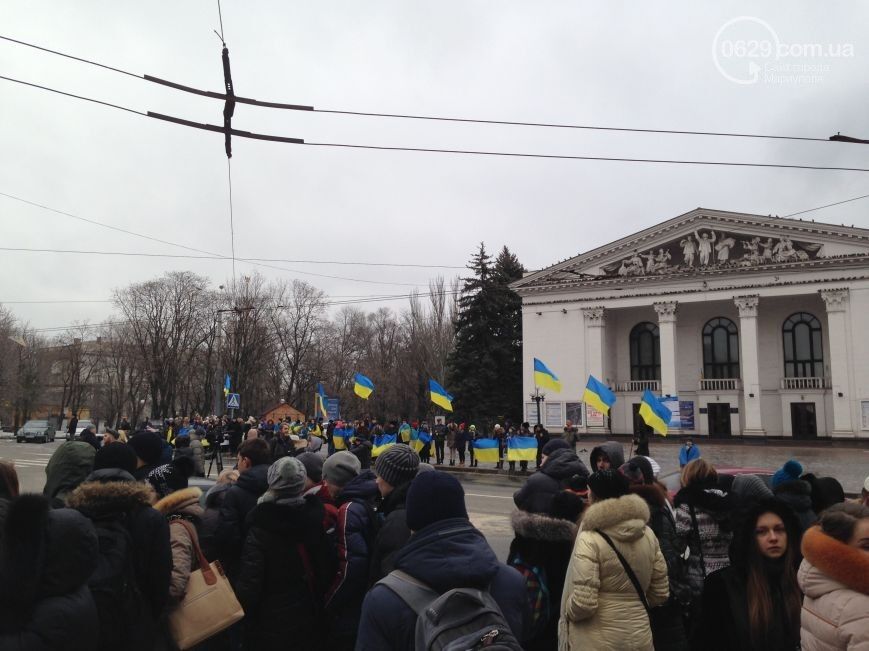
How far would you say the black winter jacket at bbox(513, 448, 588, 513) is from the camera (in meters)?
4.38

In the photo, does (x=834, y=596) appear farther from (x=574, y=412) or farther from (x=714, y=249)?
(x=714, y=249)

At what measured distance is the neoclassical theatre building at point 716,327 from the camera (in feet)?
130

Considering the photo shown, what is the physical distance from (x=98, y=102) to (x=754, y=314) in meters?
41.8

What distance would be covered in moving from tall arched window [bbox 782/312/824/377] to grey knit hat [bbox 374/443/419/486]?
148ft

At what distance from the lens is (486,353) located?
50.2 meters

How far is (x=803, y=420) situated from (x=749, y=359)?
496 cm

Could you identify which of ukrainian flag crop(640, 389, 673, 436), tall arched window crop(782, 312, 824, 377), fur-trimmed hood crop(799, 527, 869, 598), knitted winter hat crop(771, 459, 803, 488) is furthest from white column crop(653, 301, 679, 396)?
fur-trimmed hood crop(799, 527, 869, 598)

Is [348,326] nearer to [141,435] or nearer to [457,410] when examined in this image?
[457,410]

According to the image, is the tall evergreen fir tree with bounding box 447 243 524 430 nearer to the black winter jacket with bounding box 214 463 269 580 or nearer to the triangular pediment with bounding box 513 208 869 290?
the triangular pediment with bounding box 513 208 869 290

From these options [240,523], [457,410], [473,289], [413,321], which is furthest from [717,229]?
[240,523]

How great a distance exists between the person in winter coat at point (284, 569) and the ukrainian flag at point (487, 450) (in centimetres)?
2107

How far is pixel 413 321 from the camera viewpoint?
66.3 metres

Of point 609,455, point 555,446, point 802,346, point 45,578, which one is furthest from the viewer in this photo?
point 802,346

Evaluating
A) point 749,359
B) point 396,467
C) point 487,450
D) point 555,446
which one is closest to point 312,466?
point 396,467
